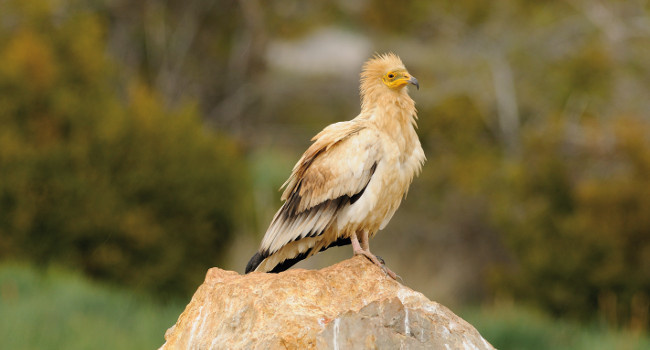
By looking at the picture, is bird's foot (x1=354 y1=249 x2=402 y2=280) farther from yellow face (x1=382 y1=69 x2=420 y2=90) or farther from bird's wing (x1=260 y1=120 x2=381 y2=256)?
yellow face (x1=382 y1=69 x2=420 y2=90)

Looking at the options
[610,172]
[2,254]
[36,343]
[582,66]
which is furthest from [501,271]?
[36,343]

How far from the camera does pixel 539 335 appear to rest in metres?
12.4

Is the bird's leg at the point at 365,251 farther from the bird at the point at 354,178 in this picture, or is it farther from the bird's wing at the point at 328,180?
the bird's wing at the point at 328,180

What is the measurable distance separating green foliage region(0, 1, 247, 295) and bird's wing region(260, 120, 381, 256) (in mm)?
11075

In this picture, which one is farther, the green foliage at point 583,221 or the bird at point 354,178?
the green foliage at point 583,221

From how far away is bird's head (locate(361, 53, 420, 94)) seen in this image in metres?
5.72

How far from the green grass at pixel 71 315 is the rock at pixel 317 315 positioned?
582 cm

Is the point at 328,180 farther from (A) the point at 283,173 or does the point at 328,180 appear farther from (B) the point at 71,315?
(A) the point at 283,173

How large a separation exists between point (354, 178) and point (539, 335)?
777 centimetres

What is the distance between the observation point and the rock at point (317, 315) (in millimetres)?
4332

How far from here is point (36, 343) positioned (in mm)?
10289

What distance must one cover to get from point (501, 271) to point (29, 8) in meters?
12.8

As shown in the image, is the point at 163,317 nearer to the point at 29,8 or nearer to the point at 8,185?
the point at 8,185

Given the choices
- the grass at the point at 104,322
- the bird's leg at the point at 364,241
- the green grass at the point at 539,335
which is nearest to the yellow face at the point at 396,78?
the bird's leg at the point at 364,241
